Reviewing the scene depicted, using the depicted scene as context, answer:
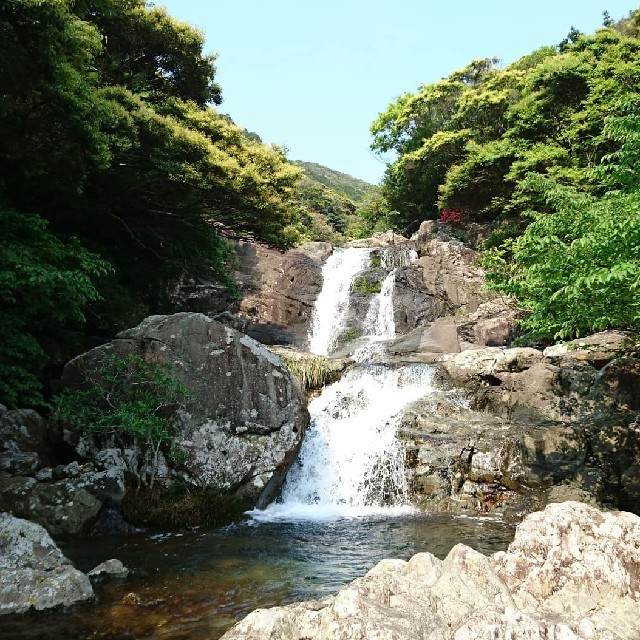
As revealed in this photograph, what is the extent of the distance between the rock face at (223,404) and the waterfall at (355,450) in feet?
3.11

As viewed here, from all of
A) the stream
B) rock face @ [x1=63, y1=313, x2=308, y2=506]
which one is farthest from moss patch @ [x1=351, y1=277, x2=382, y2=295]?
rock face @ [x1=63, y1=313, x2=308, y2=506]

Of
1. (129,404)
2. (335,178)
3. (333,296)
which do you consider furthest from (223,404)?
(335,178)

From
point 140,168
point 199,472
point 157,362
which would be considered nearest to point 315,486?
point 199,472

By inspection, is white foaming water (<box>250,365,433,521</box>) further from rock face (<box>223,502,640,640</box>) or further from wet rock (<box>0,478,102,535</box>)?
rock face (<box>223,502,640,640</box>)

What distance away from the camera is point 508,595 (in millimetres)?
3408

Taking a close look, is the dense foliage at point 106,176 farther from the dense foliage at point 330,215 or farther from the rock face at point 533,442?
the dense foliage at point 330,215

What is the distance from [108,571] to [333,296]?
695 inches

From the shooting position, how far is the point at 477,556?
369cm

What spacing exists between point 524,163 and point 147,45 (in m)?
15.6

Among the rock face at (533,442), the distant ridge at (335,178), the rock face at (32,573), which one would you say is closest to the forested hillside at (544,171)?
the rock face at (533,442)

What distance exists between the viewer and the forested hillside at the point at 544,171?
6961mm

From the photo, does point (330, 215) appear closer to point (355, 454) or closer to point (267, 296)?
point (267, 296)

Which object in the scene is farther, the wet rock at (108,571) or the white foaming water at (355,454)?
the white foaming water at (355,454)

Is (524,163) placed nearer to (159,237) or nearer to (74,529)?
(159,237)
